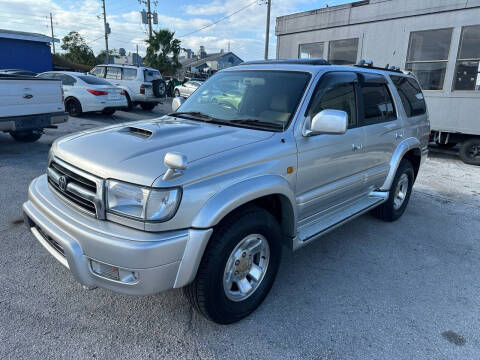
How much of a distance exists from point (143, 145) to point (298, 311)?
177 centimetres

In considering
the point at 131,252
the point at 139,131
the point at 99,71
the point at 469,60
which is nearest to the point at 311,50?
the point at 469,60

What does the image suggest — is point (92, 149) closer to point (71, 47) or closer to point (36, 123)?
point (36, 123)

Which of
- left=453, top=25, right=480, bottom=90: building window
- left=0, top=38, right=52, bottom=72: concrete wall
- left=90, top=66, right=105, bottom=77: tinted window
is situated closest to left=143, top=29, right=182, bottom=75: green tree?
left=0, top=38, right=52, bottom=72: concrete wall

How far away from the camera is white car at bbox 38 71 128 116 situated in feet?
40.0

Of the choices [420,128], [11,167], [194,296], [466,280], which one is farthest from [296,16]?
[194,296]

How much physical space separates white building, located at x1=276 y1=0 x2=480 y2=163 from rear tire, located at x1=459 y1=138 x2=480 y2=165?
0.23 meters

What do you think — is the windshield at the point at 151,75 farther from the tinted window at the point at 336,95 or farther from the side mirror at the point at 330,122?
the side mirror at the point at 330,122

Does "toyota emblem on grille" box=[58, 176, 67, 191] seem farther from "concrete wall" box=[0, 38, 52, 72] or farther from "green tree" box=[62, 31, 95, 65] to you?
"green tree" box=[62, 31, 95, 65]

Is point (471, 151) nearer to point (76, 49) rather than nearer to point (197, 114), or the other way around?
point (197, 114)

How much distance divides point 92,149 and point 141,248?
0.92 m

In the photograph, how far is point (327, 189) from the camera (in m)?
3.32

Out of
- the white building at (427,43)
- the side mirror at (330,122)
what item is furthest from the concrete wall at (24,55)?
the side mirror at (330,122)

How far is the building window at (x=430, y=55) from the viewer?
333 inches

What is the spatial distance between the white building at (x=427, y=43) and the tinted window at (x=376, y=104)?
5.03 meters
